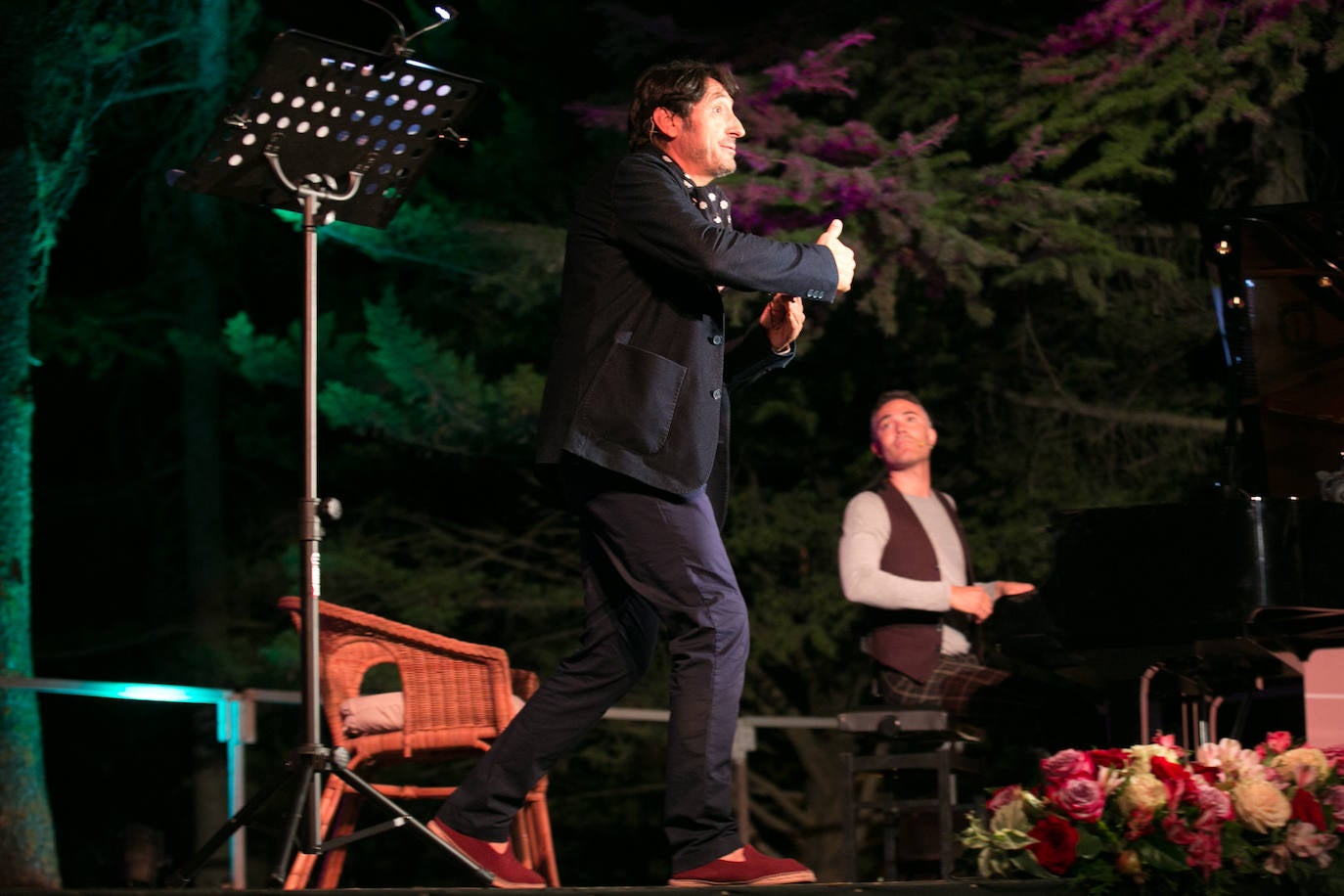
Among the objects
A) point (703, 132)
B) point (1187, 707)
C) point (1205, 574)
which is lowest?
point (1187, 707)

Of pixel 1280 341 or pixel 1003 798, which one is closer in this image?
pixel 1003 798

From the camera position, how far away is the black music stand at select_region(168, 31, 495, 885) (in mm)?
3377

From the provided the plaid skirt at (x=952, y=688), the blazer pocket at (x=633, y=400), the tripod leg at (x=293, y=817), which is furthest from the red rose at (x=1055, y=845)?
the plaid skirt at (x=952, y=688)

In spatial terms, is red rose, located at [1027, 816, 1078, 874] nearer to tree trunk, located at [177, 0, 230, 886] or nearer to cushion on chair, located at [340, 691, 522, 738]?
cushion on chair, located at [340, 691, 522, 738]

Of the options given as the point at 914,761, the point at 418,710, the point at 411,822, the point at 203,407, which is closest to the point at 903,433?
the point at 914,761

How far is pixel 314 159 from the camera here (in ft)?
11.8

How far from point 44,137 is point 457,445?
291 centimetres

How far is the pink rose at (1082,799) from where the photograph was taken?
10.4ft

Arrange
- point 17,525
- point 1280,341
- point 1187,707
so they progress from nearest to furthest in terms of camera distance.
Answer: point 1280,341 → point 1187,707 → point 17,525

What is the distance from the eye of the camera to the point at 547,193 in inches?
389

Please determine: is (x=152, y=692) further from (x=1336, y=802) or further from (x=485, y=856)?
(x=1336, y=802)

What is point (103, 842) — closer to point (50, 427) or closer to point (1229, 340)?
point (50, 427)

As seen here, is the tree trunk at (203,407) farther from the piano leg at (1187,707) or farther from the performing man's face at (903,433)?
the piano leg at (1187,707)

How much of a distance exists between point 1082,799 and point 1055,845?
0.33 feet
